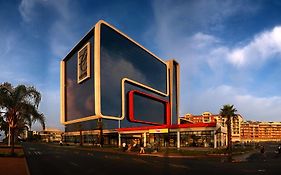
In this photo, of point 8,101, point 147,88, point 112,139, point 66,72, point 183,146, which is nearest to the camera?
point 8,101

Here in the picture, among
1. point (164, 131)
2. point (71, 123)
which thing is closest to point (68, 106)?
point (71, 123)

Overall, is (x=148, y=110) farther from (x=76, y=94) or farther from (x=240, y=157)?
(x=240, y=157)

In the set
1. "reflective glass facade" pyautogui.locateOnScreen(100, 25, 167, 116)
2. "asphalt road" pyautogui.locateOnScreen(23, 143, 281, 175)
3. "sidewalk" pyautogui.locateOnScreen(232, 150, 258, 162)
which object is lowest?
"sidewalk" pyautogui.locateOnScreen(232, 150, 258, 162)

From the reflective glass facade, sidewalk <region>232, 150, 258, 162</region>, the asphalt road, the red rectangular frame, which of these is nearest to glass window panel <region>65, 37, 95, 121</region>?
the reflective glass facade

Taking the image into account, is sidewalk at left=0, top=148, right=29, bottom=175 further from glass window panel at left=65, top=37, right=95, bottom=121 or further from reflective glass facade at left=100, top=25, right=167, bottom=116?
glass window panel at left=65, top=37, right=95, bottom=121

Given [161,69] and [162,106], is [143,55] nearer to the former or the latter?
[161,69]

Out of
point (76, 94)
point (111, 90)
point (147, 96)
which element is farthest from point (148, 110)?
point (76, 94)

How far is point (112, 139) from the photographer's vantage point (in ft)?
329

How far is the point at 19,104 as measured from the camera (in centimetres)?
3456

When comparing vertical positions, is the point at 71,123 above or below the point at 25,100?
below

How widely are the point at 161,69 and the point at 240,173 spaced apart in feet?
433

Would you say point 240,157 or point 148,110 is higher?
point 148,110

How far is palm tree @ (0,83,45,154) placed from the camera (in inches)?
1325

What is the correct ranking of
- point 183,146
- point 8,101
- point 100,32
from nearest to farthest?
point 8,101 < point 183,146 < point 100,32
